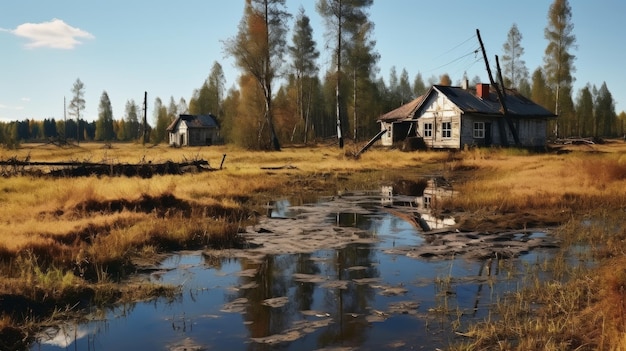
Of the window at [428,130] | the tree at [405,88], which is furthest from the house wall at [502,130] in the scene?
the tree at [405,88]

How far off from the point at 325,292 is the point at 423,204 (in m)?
8.53

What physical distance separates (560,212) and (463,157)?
707 inches

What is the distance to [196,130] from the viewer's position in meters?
62.2

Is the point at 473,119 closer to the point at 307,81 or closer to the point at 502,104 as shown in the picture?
the point at 502,104

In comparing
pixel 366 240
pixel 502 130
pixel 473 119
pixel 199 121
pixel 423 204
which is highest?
pixel 199 121

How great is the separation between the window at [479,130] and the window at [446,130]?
5.53 feet

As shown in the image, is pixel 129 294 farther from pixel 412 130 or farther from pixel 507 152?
pixel 412 130

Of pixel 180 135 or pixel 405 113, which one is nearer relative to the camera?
pixel 405 113

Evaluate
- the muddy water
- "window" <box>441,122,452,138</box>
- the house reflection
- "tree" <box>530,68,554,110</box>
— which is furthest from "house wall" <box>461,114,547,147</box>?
"tree" <box>530,68,554,110</box>

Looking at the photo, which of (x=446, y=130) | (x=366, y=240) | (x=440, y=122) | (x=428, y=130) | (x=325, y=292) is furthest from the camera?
(x=428, y=130)

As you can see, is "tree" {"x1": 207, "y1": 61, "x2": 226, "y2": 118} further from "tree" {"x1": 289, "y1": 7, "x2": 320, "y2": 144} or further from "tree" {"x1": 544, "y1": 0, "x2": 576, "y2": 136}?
"tree" {"x1": 544, "y1": 0, "x2": 576, "y2": 136}

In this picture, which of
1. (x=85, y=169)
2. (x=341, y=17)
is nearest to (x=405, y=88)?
(x=341, y=17)

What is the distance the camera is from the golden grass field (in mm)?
5574

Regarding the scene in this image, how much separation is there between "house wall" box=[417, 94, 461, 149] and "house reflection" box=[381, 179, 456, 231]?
1555cm
